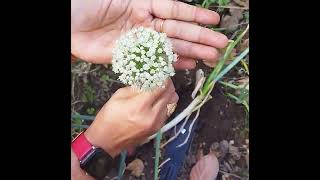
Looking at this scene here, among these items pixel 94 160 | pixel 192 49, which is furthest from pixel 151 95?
pixel 94 160

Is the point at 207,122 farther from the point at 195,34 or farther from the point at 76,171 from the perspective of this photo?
the point at 76,171

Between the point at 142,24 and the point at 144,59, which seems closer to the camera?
the point at 144,59

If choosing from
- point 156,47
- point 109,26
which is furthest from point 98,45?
point 156,47

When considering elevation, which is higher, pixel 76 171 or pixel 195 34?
pixel 195 34

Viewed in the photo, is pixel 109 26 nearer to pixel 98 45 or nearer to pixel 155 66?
pixel 98 45

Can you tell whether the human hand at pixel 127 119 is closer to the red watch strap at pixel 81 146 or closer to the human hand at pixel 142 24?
the red watch strap at pixel 81 146
